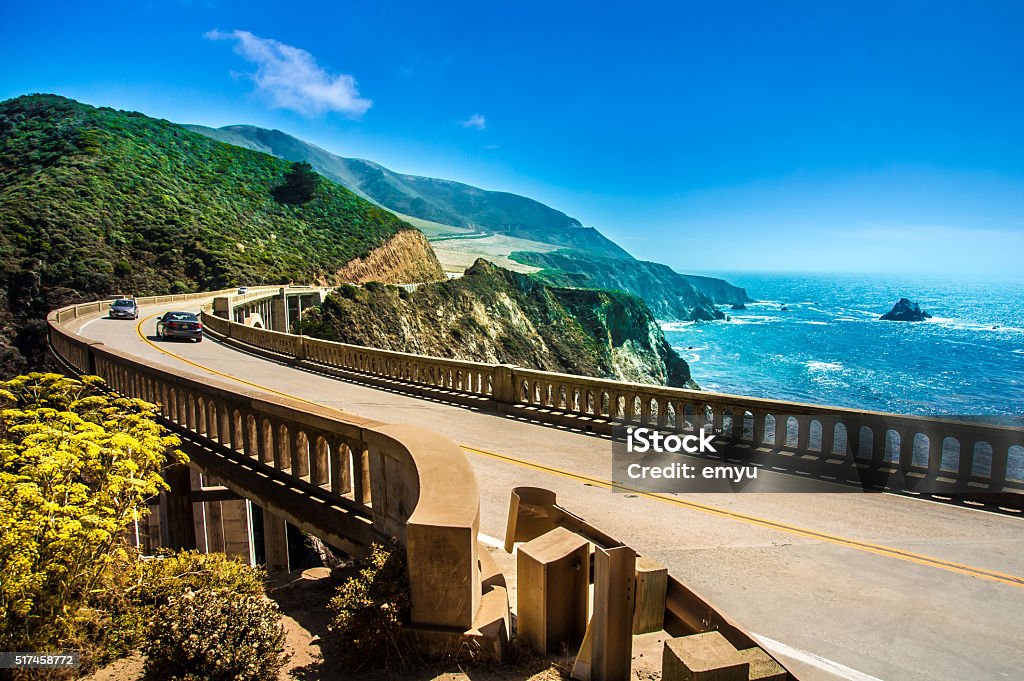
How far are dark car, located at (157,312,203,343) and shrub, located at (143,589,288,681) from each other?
90.9 ft

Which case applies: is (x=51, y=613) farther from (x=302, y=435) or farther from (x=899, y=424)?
(x=899, y=424)

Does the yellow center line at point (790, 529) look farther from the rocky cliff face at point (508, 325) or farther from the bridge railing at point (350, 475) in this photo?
the rocky cliff face at point (508, 325)

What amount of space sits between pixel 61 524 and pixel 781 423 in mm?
9025

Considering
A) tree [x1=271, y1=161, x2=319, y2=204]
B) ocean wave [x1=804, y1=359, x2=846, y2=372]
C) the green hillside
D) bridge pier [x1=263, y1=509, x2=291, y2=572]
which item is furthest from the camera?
ocean wave [x1=804, y1=359, x2=846, y2=372]

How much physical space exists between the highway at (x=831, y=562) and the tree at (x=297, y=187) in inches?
3952

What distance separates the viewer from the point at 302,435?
7039 mm

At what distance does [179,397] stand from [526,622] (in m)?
7.40

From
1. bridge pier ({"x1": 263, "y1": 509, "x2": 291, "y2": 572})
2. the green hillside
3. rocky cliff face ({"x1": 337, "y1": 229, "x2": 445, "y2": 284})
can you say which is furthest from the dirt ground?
rocky cliff face ({"x1": 337, "y1": 229, "x2": 445, "y2": 284})

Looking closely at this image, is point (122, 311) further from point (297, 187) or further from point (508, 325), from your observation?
point (297, 187)

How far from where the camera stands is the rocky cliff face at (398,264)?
8862 centimetres

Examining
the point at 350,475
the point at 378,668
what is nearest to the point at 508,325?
the point at 350,475

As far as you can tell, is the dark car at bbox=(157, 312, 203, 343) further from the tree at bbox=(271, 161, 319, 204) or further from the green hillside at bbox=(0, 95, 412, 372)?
the tree at bbox=(271, 161, 319, 204)

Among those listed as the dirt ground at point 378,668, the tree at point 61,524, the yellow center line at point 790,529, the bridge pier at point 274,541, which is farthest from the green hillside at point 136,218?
the dirt ground at point 378,668

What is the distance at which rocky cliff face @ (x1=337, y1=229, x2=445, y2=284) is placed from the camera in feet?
291
